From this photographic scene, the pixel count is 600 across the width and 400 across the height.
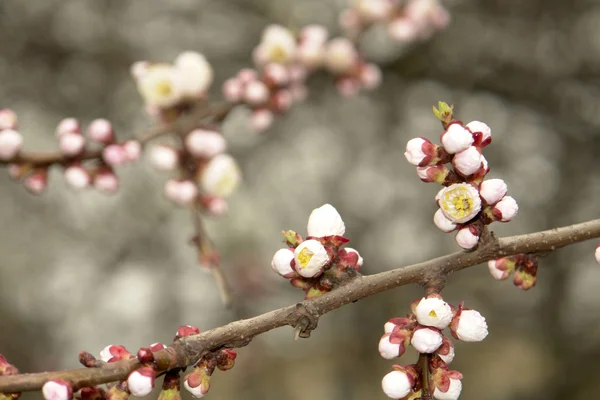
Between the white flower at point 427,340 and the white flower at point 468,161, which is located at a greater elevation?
the white flower at point 468,161

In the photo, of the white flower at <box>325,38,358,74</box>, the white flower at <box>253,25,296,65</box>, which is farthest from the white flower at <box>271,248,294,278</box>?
the white flower at <box>325,38,358,74</box>

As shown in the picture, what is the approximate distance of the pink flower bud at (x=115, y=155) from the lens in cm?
204

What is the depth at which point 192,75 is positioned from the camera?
2.31m

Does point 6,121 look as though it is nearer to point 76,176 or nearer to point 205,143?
point 76,176

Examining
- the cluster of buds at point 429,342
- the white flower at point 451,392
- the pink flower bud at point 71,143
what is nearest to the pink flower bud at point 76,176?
the pink flower bud at point 71,143

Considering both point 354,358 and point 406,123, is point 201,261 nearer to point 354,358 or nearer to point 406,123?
point 406,123

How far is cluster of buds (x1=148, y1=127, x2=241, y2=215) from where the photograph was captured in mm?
2162

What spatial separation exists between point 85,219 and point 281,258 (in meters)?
3.25

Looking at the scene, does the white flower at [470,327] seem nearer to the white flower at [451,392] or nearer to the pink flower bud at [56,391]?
the white flower at [451,392]

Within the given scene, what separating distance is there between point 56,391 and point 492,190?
0.78 metres

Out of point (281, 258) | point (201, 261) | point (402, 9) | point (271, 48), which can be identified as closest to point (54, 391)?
point (281, 258)

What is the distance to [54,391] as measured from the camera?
39.2 inches

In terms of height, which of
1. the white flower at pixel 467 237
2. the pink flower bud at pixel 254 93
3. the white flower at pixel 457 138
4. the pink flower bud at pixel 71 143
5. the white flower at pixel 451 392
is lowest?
the white flower at pixel 451 392

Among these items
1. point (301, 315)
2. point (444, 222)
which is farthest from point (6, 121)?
point (444, 222)
